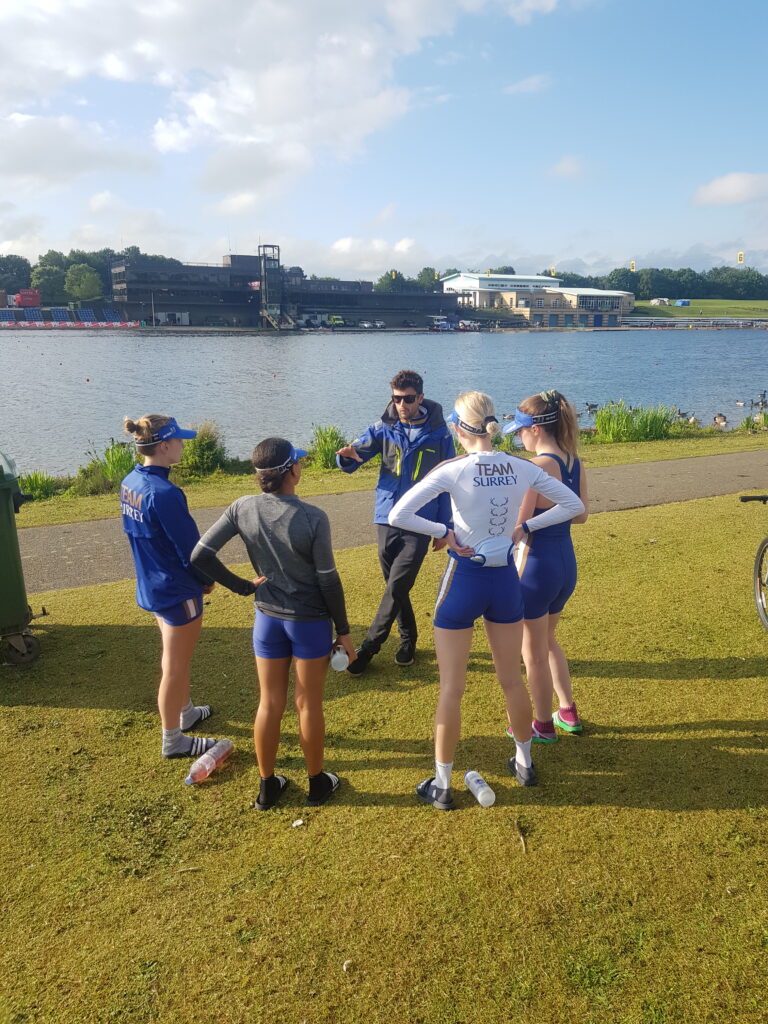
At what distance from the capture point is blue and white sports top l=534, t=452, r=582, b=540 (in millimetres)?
4086

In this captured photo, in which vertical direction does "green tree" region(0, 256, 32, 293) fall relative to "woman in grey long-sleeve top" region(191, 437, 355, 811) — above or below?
above

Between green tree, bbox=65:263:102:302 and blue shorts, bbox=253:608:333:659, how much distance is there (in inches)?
5938

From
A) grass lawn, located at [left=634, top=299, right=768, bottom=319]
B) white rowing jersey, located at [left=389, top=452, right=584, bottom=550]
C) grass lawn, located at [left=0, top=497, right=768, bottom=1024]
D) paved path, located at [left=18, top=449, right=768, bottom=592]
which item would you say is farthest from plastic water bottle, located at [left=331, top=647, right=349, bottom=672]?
grass lawn, located at [left=634, top=299, right=768, bottom=319]

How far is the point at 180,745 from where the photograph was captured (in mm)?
4352

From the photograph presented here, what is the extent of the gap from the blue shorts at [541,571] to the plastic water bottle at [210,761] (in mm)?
2059

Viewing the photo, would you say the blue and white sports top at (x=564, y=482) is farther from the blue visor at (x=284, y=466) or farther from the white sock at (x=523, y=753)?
the blue visor at (x=284, y=466)

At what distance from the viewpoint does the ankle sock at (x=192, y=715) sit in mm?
4684

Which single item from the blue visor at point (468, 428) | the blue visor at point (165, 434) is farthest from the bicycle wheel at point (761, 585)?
the blue visor at point (165, 434)

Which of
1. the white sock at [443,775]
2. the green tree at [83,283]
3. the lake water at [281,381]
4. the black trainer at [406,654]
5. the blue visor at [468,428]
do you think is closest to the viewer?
the blue visor at [468,428]

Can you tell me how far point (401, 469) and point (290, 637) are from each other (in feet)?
6.68

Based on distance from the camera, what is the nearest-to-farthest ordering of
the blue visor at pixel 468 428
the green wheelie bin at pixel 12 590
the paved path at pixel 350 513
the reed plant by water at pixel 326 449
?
the blue visor at pixel 468 428 → the green wheelie bin at pixel 12 590 → the paved path at pixel 350 513 → the reed plant by water at pixel 326 449

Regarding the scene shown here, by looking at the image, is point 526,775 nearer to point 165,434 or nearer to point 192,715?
point 192,715

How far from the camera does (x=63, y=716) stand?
4.85 meters

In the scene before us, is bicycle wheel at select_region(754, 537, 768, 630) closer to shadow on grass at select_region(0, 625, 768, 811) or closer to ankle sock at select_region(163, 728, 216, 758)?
shadow on grass at select_region(0, 625, 768, 811)
